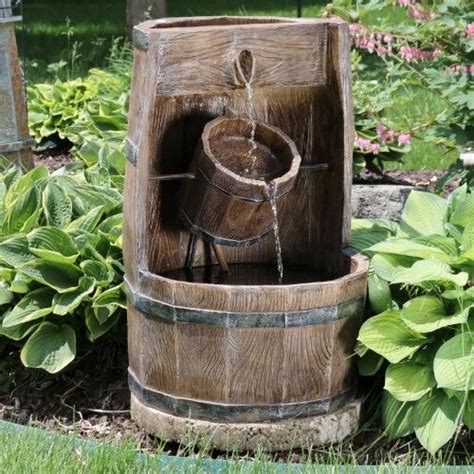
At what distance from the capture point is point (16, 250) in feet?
14.3

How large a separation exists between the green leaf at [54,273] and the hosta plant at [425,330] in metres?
1.09

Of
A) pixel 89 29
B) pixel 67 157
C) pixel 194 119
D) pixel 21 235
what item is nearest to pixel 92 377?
pixel 21 235

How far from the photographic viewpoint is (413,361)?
378 cm

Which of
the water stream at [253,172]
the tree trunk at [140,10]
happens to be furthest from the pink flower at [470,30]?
the tree trunk at [140,10]

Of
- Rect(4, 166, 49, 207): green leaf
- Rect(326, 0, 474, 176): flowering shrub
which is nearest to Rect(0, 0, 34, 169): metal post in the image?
Rect(4, 166, 49, 207): green leaf

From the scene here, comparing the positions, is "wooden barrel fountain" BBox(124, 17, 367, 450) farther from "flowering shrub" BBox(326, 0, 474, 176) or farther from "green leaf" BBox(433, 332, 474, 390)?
"flowering shrub" BBox(326, 0, 474, 176)

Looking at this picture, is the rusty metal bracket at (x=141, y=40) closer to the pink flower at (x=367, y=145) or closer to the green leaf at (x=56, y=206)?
the green leaf at (x=56, y=206)

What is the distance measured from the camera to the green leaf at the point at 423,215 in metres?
4.09

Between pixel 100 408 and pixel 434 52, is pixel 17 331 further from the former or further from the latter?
pixel 434 52

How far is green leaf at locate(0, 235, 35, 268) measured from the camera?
14.2 ft

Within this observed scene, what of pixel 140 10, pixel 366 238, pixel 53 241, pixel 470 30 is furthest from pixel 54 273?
pixel 140 10

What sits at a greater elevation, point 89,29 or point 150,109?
point 150,109

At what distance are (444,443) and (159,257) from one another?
1.20m

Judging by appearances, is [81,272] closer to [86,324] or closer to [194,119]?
[86,324]
